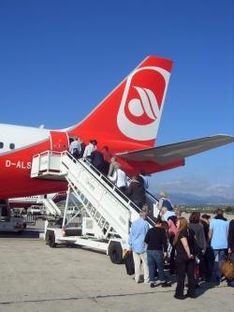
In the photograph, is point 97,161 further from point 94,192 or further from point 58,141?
point 58,141

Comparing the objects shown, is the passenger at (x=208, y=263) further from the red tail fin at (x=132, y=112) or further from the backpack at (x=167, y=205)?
the red tail fin at (x=132, y=112)

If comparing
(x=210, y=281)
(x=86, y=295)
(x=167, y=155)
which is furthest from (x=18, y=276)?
(x=167, y=155)

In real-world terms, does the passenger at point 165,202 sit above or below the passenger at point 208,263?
above

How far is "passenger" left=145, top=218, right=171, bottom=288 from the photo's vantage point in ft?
32.9

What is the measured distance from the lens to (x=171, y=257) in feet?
38.6

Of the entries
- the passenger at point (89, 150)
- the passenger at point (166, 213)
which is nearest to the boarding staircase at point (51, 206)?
the passenger at point (89, 150)

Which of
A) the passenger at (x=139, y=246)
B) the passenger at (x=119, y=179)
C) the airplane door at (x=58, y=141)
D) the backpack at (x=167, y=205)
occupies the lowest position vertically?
the passenger at (x=139, y=246)

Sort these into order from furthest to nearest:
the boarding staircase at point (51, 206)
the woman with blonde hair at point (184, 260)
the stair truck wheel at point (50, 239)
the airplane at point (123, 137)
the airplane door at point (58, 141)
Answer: the boarding staircase at point (51, 206) < the airplane door at point (58, 141) < the airplane at point (123, 137) < the stair truck wheel at point (50, 239) < the woman with blonde hair at point (184, 260)

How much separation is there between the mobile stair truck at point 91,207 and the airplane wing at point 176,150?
2460mm

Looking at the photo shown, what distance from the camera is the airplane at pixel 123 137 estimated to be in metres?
18.5

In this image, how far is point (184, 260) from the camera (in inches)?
362

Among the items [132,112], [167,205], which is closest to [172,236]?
[167,205]

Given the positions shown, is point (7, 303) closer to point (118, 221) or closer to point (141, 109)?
point (118, 221)

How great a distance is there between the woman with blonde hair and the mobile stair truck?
3.10m
